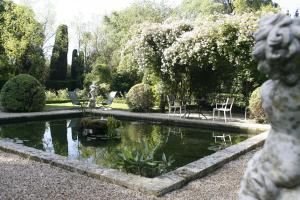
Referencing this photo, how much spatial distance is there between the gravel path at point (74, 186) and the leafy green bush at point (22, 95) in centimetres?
807

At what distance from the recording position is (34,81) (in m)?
13.0

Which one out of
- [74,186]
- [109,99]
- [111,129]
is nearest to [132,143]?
[111,129]

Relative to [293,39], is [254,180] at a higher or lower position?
lower

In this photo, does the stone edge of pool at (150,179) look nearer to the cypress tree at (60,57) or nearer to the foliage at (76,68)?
the cypress tree at (60,57)

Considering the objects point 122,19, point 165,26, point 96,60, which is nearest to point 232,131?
point 165,26

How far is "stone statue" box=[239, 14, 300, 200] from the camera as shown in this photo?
1.27 meters

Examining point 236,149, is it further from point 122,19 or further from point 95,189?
point 122,19

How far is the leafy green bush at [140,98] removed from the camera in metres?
13.2

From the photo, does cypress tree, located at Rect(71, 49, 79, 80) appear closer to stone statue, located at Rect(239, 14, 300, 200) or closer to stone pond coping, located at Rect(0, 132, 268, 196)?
stone pond coping, located at Rect(0, 132, 268, 196)

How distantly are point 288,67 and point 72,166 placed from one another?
395cm

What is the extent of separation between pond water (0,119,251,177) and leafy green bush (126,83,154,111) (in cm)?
222

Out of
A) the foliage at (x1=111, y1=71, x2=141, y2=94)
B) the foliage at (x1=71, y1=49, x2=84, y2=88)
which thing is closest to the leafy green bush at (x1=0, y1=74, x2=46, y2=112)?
the foliage at (x1=111, y1=71, x2=141, y2=94)

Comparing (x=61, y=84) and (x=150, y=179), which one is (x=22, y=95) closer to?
(x=150, y=179)

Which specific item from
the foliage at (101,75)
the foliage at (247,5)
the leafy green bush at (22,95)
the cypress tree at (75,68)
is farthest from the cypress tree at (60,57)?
the foliage at (247,5)
